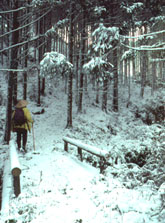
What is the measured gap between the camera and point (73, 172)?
20.1 ft

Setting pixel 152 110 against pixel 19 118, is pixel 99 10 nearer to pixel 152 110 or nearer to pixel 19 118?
pixel 152 110

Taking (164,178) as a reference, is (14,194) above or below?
below

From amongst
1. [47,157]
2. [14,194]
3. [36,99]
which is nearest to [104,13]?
[36,99]

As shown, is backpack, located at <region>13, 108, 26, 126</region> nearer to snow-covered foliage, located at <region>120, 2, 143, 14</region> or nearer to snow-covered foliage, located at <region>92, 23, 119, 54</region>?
snow-covered foliage, located at <region>92, 23, 119, 54</region>

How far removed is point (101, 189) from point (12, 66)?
878cm

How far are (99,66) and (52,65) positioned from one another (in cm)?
564

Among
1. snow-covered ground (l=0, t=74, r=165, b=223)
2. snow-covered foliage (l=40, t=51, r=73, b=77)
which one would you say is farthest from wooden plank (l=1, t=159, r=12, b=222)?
snow-covered foliage (l=40, t=51, r=73, b=77)

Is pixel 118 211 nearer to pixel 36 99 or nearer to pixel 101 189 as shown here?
pixel 101 189

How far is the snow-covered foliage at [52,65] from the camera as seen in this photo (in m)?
10.2

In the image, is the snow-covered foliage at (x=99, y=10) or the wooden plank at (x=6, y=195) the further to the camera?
the snow-covered foliage at (x=99, y=10)

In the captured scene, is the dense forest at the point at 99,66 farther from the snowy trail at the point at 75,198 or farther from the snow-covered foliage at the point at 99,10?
the snowy trail at the point at 75,198

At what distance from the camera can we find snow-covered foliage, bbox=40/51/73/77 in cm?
1017

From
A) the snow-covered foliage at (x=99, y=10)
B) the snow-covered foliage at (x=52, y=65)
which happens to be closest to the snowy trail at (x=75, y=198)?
the snow-covered foliage at (x=52, y=65)

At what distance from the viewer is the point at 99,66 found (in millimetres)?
5305
